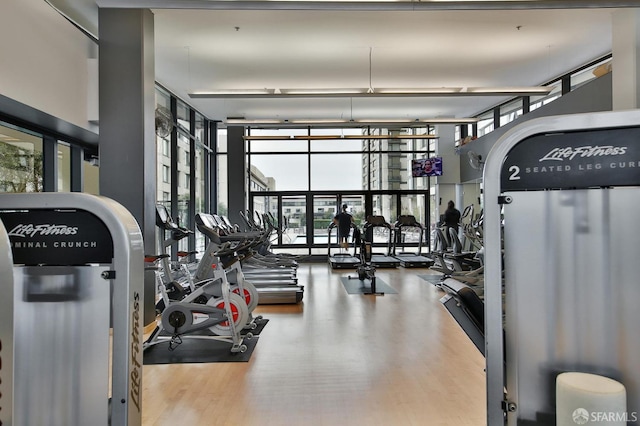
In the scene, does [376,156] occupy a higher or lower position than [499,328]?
higher

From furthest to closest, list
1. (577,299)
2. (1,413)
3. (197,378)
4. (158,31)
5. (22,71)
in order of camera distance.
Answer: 1. (158,31)
2. (22,71)
3. (197,378)
4. (577,299)
5. (1,413)

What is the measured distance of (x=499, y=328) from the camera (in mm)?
1909

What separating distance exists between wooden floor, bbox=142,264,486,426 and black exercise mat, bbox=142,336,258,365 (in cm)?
12

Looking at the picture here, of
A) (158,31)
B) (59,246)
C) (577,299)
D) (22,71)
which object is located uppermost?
(158,31)

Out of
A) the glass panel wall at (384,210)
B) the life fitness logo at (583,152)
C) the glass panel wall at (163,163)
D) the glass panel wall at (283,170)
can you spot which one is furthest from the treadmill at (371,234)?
the life fitness logo at (583,152)

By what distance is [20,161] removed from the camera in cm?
484

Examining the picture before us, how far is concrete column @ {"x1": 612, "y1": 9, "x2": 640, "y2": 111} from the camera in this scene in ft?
16.6

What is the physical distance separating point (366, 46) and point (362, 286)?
414cm

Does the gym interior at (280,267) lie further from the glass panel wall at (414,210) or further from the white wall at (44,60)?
the glass panel wall at (414,210)

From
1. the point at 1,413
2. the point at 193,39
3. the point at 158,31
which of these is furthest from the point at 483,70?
the point at 1,413

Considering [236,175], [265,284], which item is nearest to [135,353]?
[265,284]

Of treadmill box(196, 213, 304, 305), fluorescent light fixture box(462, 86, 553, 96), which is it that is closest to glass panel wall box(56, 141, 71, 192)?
treadmill box(196, 213, 304, 305)

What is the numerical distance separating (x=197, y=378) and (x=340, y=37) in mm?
5154

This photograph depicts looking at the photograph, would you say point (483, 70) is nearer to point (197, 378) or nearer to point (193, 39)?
point (193, 39)
